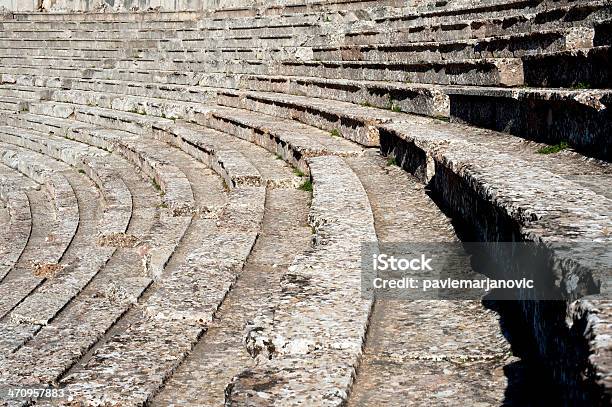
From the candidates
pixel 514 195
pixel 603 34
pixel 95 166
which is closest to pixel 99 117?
pixel 95 166

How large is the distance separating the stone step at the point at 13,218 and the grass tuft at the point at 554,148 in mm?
5109

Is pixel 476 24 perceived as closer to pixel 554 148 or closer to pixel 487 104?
pixel 487 104

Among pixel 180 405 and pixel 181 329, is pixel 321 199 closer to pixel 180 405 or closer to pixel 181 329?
pixel 181 329

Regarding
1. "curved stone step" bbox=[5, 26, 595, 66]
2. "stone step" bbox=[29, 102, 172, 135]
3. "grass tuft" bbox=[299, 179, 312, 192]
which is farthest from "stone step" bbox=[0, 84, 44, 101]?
"grass tuft" bbox=[299, 179, 312, 192]

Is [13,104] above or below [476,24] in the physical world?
below

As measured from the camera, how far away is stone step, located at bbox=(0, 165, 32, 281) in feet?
26.8

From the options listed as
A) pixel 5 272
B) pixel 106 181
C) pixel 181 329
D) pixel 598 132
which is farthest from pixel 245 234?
pixel 106 181

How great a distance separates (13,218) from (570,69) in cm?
748

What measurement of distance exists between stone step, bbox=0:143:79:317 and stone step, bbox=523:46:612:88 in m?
4.87

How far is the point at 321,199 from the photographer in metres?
5.35

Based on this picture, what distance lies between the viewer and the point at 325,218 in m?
4.71

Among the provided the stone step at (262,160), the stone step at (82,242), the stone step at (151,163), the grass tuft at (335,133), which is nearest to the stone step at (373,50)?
the grass tuft at (335,133)

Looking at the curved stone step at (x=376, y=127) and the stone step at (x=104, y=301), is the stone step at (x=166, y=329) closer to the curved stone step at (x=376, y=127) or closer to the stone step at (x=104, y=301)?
the stone step at (x=104, y=301)

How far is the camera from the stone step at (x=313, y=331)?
2.49 m
